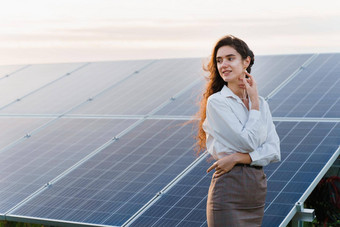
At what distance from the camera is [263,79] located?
11.1 meters

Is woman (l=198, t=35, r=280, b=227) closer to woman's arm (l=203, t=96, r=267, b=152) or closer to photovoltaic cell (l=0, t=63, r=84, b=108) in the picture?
woman's arm (l=203, t=96, r=267, b=152)

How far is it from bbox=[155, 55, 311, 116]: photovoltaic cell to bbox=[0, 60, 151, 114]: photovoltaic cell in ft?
7.86

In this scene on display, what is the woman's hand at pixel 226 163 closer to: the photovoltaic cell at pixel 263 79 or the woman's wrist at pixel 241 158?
the woman's wrist at pixel 241 158

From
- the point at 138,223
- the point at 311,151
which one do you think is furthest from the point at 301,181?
the point at 138,223

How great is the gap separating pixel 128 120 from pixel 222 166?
19.7 feet

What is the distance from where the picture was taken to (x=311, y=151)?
8.05m

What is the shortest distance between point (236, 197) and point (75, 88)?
30.0 feet

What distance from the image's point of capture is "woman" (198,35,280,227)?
4.75m

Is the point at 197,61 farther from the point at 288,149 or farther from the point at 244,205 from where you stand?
the point at 244,205

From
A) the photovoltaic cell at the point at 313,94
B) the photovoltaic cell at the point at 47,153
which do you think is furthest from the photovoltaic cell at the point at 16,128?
the photovoltaic cell at the point at 313,94

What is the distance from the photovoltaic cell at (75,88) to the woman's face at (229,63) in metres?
7.52

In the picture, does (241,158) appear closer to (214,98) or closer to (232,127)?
(232,127)

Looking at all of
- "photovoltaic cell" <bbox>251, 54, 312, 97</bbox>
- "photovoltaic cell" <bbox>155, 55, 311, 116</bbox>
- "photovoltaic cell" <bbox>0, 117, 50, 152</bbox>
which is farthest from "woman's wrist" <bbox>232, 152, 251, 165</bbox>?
"photovoltaic cell" <bbox>0, 117, 50, 152</bbox>

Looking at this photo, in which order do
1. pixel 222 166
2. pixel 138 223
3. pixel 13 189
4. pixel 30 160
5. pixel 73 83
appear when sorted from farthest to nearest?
pixel 73 83, pixel 30 160, pixel 13 189, pixel 138 223, pixel 222 166
